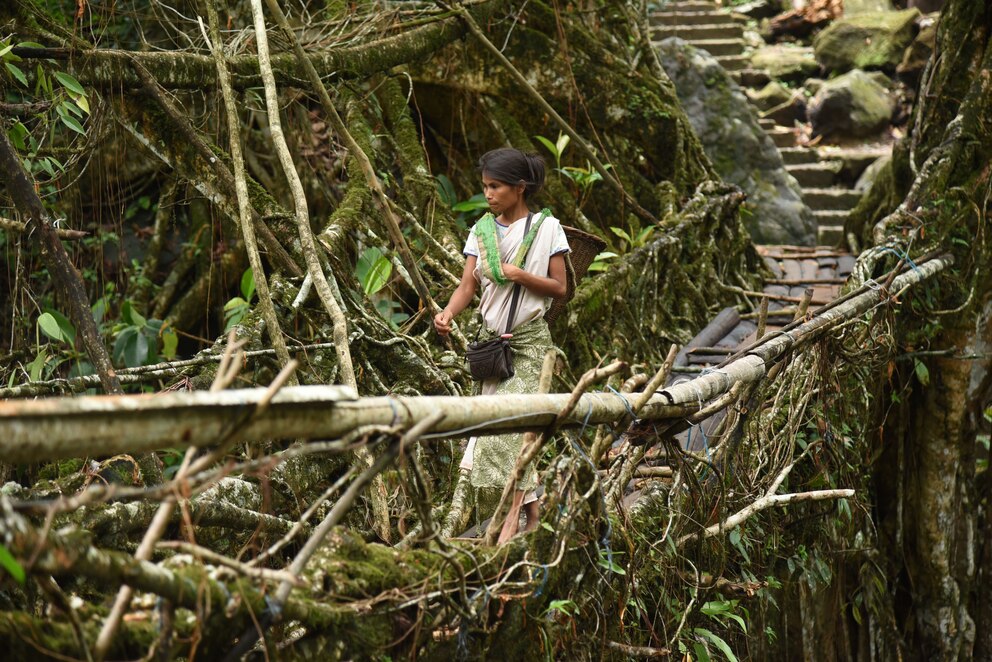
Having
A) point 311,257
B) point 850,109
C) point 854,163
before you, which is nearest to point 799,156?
point 854,163

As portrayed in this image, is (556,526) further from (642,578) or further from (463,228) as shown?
(463,228)

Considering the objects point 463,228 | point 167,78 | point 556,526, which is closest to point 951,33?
point 463,228

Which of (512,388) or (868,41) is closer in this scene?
(512,388)

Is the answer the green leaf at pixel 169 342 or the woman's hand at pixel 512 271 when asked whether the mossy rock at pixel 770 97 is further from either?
the woman's hand at pixel 512 271

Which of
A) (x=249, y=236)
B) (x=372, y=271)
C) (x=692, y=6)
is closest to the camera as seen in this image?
(x=249, y=236)

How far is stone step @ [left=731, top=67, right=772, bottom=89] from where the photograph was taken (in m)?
14.7

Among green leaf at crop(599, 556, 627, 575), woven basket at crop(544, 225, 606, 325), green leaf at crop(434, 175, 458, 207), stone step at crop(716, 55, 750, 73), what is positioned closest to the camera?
green leaf at crop(599, 556, 627, 575)

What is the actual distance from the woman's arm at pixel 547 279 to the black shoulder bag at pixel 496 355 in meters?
0.11

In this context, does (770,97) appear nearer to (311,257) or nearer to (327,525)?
(311,257)

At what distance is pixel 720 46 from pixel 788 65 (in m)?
1.24

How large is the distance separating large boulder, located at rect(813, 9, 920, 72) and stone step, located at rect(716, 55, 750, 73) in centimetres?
147

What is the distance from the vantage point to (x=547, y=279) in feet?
11.6

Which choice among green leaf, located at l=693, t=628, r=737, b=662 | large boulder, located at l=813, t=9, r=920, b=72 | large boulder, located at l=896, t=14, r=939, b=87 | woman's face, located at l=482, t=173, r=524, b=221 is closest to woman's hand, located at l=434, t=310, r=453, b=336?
woman's face, located at l=482, t=173, r=524, b=221

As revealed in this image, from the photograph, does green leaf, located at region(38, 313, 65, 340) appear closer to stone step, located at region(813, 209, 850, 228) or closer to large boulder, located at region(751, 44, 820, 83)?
stone step, located at region(813, 209, 850, 228)
